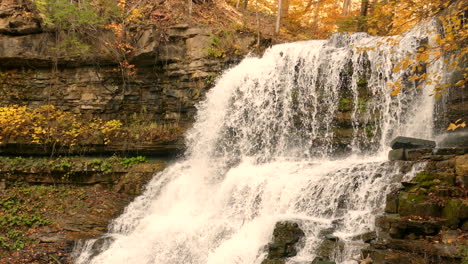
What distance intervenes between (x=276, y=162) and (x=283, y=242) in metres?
4.78

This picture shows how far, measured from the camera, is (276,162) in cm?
1227

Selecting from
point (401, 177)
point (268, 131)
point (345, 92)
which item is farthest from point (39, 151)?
point (401, 177)

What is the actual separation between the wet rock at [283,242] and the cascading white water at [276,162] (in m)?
0.21

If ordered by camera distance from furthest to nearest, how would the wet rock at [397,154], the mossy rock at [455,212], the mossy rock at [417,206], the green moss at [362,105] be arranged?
the green moss at [362,105]
the wet rock at [397,154]
the mossy rock at [417,206]
the mossy rock at [455,212]

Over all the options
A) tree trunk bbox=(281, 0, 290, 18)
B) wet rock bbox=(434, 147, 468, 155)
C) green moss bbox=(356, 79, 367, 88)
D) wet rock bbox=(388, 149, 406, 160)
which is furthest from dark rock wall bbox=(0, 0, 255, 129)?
tree trunk bbox=(281, 0, 290, 18)

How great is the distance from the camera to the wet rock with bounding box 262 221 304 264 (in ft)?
24.8

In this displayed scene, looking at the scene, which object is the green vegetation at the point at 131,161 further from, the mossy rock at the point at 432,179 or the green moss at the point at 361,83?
the mossy rock at the point at 432,179

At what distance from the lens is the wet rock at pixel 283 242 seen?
7555mm

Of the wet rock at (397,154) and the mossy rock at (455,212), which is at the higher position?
the wet rock at (397,154)

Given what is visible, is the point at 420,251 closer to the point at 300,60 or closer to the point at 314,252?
the point at 314,252

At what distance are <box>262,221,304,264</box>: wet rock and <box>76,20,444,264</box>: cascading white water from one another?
0.69ft

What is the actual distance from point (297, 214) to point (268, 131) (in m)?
5.12

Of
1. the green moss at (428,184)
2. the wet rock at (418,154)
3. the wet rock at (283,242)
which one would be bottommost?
the wet rock at (283,242)

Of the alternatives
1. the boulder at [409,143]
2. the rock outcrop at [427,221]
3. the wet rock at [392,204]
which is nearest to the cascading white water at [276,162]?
the wet rock at [392,204]
